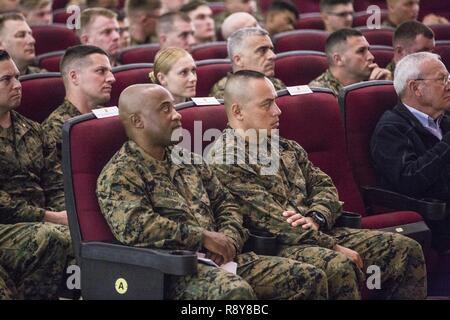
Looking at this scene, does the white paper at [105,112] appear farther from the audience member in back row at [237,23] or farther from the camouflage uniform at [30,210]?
the audience member in back row at [237,23]

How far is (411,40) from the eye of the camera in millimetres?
5238

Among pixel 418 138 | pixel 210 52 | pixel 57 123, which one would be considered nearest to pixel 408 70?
pixel 418 138

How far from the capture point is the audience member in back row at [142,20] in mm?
6773

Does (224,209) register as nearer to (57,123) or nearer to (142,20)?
(57,123)

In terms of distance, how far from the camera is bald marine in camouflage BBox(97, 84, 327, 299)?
2.95 metres

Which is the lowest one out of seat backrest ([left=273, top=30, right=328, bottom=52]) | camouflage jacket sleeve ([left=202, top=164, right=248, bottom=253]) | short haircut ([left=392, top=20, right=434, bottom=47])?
camouflage jacket sleeve ([left=202, top=164, right=248, bottom=253])

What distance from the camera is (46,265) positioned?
335cm

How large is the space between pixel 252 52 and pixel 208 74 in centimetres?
31

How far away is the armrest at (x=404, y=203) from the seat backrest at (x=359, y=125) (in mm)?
100

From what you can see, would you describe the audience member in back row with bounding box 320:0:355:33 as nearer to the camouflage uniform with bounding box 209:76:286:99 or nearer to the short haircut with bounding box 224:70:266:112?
the camouflage uniform with bounding box 209:76:286:99

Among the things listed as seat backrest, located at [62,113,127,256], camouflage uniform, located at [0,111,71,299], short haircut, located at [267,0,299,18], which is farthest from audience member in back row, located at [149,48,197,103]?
short haircut, located at [267,0,299,18]
